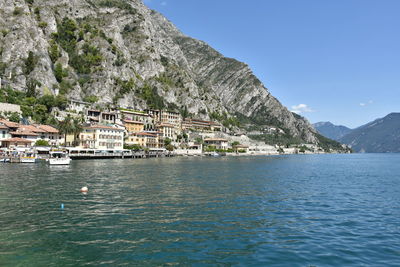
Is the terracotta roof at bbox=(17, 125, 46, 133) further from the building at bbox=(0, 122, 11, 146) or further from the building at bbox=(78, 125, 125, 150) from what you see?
the building at bbox=(78, 125, 125, 150)

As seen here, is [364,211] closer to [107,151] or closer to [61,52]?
[107,151]

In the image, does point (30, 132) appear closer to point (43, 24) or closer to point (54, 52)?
point (54, 52)

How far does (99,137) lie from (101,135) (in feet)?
4.37

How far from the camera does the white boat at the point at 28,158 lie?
274 ft

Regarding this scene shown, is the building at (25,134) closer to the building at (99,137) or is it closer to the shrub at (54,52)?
the building at (99,137)

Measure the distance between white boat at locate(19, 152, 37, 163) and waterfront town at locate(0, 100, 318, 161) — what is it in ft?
17.6

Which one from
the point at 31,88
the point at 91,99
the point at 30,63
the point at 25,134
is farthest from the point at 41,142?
the point at 91,99

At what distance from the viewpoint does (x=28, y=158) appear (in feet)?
277

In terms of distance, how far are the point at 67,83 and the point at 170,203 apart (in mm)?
145634

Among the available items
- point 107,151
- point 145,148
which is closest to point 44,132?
point 107,151

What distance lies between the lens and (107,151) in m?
124

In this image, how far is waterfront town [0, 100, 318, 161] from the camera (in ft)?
322

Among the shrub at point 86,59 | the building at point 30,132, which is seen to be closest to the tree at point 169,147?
the building at point 30,132

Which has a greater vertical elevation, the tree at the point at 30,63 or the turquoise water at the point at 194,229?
the tree at the point at 30,63
